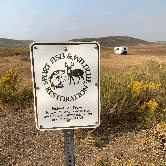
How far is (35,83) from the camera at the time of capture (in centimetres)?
123

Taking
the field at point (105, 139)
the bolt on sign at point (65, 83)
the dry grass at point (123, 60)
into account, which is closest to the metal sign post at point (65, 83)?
the bolt on sign at point (65, 83)

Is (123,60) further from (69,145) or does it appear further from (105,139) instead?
(69,145)

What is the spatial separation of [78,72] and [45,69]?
259 millimetres

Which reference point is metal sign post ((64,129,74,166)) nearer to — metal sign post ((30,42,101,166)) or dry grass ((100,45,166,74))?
metal sign post ((30,42,101,166))

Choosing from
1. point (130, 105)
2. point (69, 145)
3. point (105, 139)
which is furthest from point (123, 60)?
point (69, 145)

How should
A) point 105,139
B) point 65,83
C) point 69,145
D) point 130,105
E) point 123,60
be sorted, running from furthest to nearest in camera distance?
point 123,60, point 130,105, point 105,139, point 69,145, point 65,83

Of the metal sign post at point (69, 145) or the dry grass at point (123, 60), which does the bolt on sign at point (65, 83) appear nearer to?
the metal sign post at point (69, 145)

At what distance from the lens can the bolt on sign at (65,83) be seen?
1212 millimetres

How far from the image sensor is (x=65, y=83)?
124 centimetres

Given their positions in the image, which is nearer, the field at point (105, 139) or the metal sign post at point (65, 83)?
the metal sign post at point (65, 83)

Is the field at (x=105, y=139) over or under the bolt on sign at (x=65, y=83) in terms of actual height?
under

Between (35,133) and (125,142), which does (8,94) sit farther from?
(125,142)

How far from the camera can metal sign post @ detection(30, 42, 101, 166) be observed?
1.21 metres

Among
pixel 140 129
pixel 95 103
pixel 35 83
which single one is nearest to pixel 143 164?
pixel 140 129
